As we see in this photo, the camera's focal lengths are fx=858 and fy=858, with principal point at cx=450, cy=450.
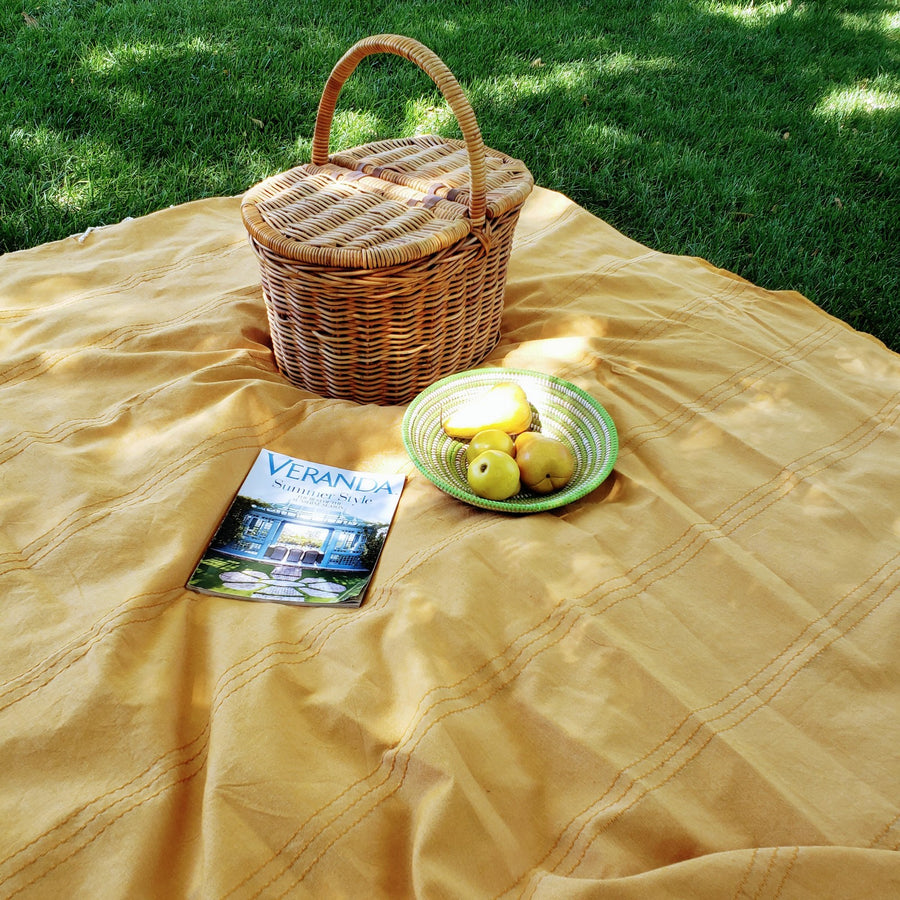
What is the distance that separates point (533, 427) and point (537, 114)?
2.20m

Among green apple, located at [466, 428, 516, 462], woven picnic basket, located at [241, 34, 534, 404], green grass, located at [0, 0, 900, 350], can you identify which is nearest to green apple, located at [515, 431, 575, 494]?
green apple, located at [466, 428, 516, 462]

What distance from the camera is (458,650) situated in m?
1.45

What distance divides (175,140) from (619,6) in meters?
2.70

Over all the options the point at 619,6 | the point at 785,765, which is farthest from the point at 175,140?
the point at 785,765

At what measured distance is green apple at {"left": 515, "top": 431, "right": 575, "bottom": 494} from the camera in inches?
70.7

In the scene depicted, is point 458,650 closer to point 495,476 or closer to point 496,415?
point 495,476

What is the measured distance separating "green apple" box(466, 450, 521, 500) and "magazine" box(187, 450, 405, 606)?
20cm

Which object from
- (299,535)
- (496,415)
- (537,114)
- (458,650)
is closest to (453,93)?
(496,415)

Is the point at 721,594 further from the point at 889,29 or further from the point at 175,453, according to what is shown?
the point at 889,29

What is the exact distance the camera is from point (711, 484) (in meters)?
1.89

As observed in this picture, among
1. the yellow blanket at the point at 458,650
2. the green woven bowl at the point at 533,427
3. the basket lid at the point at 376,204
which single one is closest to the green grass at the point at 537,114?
the yellow blanket at the point at 458,650

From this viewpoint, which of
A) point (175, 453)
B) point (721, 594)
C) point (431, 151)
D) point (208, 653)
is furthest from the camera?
point (431, 151)

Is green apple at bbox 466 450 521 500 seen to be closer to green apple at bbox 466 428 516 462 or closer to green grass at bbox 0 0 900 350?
green apple at bbox 466 428 516 462

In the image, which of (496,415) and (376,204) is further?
(376,204)
